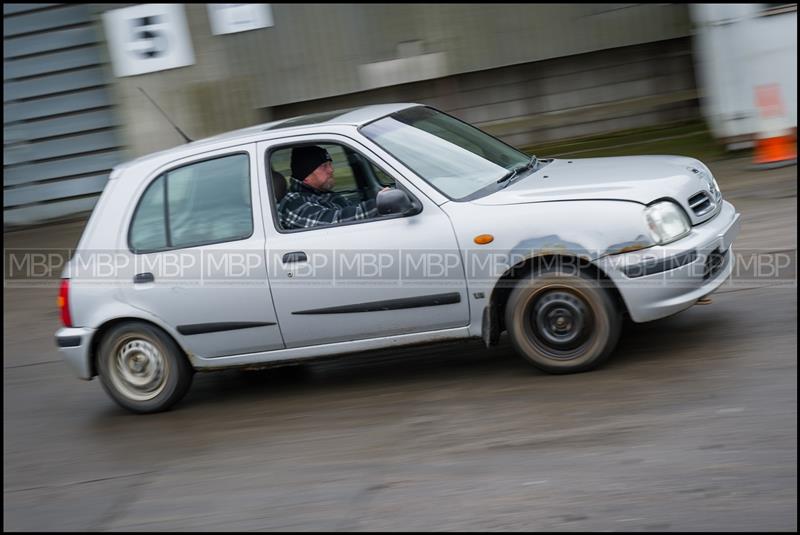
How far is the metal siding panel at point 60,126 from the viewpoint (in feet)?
47.3

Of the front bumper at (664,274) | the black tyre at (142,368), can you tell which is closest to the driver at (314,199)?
the black tyre at (142,368)

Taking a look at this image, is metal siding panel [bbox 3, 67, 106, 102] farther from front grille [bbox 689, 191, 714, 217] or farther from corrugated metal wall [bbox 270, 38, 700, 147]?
front grille [bbox 689, 191, 714, 217]

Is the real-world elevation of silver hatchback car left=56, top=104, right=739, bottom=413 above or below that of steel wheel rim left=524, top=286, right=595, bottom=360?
above

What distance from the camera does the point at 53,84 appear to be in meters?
14.5

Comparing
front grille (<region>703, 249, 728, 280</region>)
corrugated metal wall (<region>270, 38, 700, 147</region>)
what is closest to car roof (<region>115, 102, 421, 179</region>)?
front grille (<region>703, 249, 728, 280</region>)

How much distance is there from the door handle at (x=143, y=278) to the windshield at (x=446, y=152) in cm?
164

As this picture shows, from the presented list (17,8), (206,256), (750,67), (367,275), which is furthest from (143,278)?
(17,8)

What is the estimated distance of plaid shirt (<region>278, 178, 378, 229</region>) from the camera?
6.22 metres

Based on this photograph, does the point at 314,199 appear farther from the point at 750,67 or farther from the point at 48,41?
the point at 48,41

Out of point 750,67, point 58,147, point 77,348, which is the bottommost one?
point 77,348

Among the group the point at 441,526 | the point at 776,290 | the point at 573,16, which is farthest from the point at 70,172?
the point at 441,526

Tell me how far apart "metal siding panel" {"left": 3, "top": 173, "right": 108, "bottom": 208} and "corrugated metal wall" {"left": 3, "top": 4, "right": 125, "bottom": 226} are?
14mm

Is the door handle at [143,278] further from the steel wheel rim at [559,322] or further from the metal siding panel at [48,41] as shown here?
the metal siding panel at [48,41]

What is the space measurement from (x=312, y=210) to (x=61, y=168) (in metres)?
9.45
